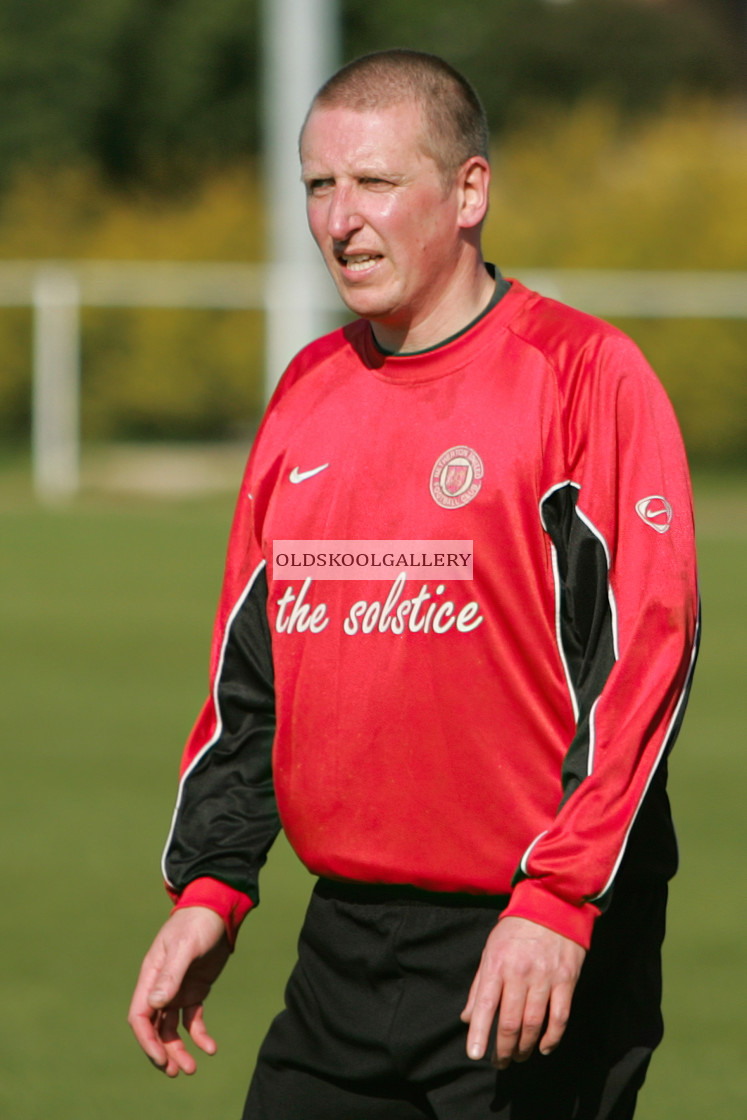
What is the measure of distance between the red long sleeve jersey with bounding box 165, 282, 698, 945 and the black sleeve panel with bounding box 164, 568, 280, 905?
4cm

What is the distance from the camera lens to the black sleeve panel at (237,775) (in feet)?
8.93

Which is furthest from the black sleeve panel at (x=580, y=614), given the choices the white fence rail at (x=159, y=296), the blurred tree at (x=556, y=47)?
the blurred tree at (x=556, y=47)

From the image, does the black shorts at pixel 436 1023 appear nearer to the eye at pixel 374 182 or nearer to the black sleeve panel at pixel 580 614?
the black sleeve panel at pixel 580 614

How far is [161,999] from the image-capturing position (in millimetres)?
2572

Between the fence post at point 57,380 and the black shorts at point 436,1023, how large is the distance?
1804 centimetres

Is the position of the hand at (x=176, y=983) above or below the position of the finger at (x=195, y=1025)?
above

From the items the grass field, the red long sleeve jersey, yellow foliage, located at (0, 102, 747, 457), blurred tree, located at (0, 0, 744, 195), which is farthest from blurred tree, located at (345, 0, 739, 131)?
the red long sleeve jersey

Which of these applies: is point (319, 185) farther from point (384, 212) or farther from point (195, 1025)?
point (195, 1025)

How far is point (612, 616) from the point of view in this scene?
2301 mm

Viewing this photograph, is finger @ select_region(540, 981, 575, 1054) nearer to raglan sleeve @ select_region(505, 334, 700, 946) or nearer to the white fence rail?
raglan sleeve @ select_region(505, 334, 700, 946)

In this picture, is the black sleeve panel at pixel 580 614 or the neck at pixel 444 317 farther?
the neck at pixel 444 317

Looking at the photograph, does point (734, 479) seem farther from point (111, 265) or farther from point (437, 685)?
point (437, 685)

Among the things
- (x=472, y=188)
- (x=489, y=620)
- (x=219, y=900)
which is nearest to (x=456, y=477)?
(x=489, y=620)

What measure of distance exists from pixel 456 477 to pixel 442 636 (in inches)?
8.7
